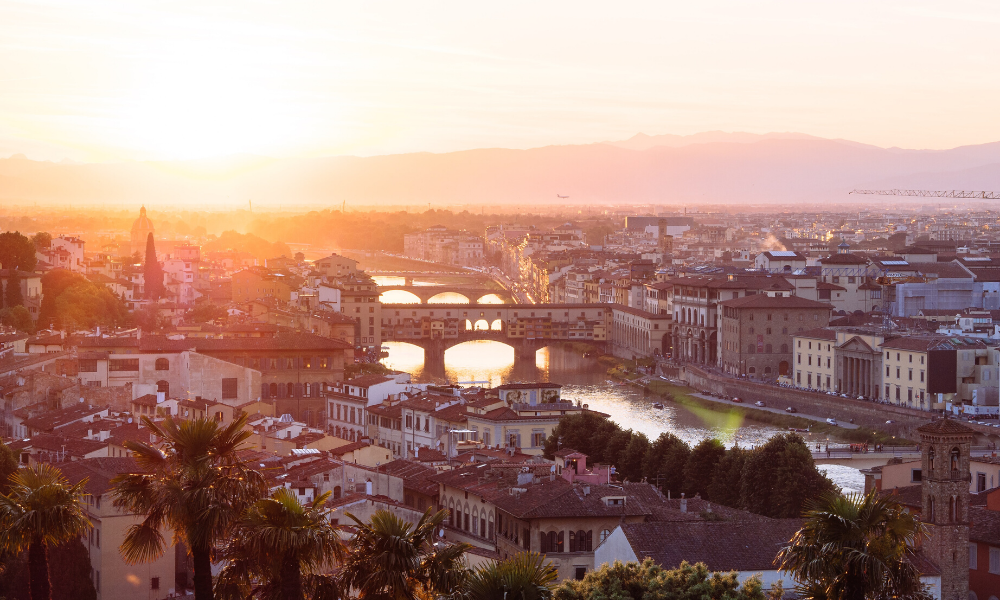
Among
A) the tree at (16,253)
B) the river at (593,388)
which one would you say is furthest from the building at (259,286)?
the tree at (16,253)

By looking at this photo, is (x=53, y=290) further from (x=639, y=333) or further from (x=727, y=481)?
(x=727, y=481)

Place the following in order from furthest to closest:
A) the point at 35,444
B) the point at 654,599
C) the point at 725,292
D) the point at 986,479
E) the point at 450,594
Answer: the point at 725,292 < the point at 35,444 < the point at 986,479 < the point at 654,599 < the point at 450,594

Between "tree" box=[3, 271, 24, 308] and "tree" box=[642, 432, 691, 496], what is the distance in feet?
57.9

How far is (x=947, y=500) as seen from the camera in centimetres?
1247

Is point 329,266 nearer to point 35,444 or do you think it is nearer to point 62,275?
point 62,275

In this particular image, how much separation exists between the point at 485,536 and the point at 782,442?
5141mm

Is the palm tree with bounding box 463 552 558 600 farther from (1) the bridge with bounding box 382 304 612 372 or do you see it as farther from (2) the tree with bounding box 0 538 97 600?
(1) the bridge with bounding box 382 304 612 372

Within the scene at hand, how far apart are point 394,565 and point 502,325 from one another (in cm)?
3956

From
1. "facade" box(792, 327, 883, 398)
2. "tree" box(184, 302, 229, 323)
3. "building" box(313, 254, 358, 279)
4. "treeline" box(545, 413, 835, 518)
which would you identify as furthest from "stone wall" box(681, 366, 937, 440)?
"building" box(313, 254, 358, 279)

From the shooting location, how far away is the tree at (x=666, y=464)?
18188 mm

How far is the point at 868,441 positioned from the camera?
27391 millimetres

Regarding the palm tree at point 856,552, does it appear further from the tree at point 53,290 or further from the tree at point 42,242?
the tree at point 42,242

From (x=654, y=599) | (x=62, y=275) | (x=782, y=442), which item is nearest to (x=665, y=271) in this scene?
(x=62, y=275)

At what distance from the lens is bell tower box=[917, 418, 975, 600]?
481 inches
